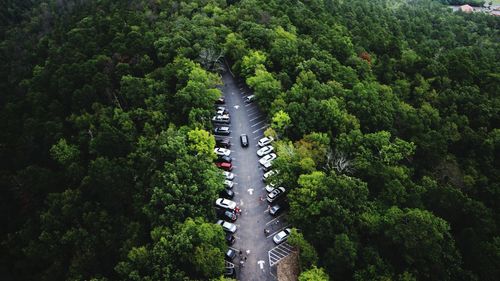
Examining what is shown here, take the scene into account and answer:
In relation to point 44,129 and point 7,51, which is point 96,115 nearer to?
point 44,129

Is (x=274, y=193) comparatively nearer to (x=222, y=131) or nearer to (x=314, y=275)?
(x=314, y=275)

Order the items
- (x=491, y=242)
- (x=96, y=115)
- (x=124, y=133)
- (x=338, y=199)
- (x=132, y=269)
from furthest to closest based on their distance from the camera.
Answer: (x=96, y=115) < (x=124, y=133) < (x=491, y=242) < (x=338, y=199) < (x=132, y=269)

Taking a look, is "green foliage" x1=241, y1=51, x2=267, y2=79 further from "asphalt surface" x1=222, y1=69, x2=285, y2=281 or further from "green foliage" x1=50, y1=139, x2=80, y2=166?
"green foliage" x1=50, y1=139, x2=80, y2=166

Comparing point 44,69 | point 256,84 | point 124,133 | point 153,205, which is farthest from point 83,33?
point 153,205

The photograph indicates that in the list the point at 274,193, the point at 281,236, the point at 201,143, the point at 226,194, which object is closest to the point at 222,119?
the point at 201,143

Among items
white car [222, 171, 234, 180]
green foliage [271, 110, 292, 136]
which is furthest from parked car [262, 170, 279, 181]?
green foliage [271, 110, 292, 136]

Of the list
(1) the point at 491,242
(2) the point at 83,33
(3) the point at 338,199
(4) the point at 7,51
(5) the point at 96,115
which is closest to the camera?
(3) the point at 338,199
